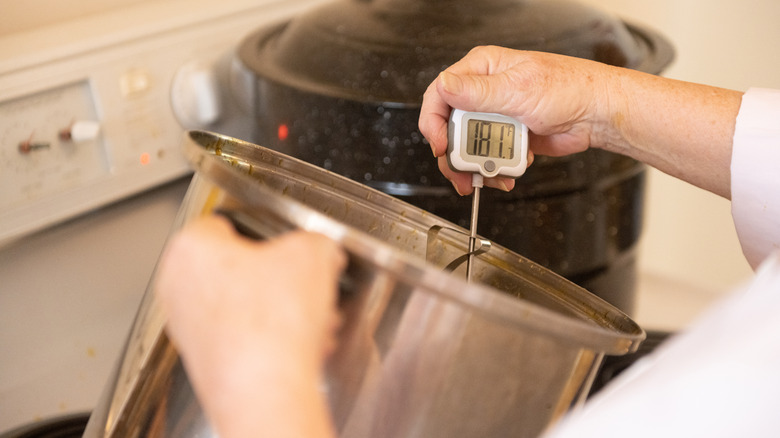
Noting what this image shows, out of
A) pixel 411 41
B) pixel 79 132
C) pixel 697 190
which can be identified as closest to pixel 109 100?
pixel 79 132

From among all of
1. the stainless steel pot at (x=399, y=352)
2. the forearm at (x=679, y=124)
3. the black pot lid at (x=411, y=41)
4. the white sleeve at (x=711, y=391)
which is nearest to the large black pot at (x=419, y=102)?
the black pot lid at (x=411, y=41)

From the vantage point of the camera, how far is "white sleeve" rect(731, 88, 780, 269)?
0.52 meters

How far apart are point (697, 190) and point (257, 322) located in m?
1.13

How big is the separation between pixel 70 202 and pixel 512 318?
0.57 meters

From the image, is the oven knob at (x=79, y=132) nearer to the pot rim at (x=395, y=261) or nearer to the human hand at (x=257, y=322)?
the pot rim at (x=395, y=261)

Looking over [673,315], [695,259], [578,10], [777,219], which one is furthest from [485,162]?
[695,259]

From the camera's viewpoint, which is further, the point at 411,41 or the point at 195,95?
the point at 195,95

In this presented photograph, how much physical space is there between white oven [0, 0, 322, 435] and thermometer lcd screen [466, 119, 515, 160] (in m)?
0.37

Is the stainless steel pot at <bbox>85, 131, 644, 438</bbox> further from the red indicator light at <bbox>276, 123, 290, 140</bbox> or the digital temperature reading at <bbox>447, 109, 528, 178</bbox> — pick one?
the red indicator light at <bbox>276, 123, 290, 140</bbox>

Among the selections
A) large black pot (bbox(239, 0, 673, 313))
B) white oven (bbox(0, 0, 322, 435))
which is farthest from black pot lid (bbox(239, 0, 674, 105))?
white oven (bbox(0, 0, 322, 435))

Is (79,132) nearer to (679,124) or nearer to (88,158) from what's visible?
(88,158)

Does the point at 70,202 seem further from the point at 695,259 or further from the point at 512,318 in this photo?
the point at 695,259

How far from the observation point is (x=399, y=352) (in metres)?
0.33

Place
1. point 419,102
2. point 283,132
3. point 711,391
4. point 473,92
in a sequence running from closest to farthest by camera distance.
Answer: point 711,391
point 473,92
point 419,102
point 283,132
